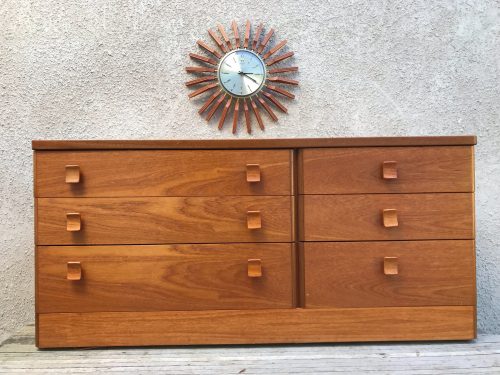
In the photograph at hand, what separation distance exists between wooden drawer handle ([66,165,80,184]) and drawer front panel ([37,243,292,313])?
223mm

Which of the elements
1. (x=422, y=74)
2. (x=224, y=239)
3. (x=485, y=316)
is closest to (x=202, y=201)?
(x=224, y=239)

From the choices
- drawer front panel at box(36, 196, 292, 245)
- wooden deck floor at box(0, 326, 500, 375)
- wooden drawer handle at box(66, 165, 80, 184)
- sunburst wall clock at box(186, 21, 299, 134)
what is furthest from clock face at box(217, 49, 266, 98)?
wooden deck floor at box(0, 326, 500, 375)

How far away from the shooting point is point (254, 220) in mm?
1593

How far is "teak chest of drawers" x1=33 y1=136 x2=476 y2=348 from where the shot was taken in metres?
1.58

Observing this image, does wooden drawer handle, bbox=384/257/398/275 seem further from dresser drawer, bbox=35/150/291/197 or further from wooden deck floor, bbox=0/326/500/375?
dresser drawer, bbox=35/150/291/197

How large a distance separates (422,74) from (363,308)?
1.18 metres

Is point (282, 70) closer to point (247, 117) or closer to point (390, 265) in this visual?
point (247, 117)

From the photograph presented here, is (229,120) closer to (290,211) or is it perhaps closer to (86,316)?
(290,211)

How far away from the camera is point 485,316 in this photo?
2225 millimetres

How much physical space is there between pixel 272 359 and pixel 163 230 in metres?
0.55

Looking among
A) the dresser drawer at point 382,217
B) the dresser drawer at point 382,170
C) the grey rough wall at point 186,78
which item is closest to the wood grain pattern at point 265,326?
the dresser drawer at point 382,217

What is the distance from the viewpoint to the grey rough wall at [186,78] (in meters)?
2.13

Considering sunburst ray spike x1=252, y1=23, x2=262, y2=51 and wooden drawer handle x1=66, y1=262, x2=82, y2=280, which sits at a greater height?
sunburst ray spike x1=252, y1=23, x2=262, y2=51

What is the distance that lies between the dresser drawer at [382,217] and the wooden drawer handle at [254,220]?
0.16m
